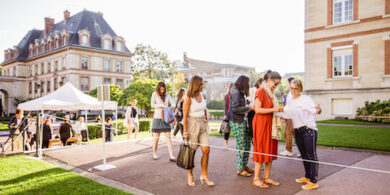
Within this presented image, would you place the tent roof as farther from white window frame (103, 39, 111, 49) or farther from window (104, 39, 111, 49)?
window (104, 39, 111, 49)

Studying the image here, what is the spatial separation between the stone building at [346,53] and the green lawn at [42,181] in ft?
58.3

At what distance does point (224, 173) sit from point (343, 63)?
1658 centimetres

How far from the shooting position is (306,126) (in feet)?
15.2

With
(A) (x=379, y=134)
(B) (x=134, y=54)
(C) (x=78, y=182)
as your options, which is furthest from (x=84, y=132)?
(B) (x=134, y=54)

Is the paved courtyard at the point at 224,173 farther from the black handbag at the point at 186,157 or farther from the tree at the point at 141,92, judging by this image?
the tree at the point at 141,92

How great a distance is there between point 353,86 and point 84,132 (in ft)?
55.3

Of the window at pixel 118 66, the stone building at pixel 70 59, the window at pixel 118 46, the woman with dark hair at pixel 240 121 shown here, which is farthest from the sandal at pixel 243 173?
the window at pixel 118 46

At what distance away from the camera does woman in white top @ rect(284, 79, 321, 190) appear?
461 cm

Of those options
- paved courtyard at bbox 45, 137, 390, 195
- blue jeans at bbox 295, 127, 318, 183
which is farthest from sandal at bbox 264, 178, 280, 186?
blue jeans at bbox 295, 127, 318, 183

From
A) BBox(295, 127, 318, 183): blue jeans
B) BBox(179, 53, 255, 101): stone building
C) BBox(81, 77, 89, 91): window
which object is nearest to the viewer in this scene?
BBox(295, 127, 318, 183): blue jeans

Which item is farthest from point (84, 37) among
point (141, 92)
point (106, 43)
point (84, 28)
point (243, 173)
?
point (243, 173)

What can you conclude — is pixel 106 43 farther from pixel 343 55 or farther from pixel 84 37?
pixel 343 55

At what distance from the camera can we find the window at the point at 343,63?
60.5ft

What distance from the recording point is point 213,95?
63156 millimetres
